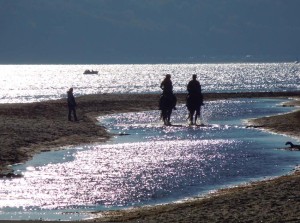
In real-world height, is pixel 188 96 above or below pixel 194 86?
below

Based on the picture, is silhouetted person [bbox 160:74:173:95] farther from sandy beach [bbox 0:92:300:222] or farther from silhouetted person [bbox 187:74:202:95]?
sandy beach [bbox 0:92:300:222]

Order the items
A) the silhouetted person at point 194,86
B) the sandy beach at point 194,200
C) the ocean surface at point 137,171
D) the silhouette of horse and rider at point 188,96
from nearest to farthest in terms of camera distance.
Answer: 1. the sandy beach at point 194,200
2. the ocean surface at point 137,171
3. the silhouetted person at point 194,86
4. the silhouette of horse and rider at point 188,96

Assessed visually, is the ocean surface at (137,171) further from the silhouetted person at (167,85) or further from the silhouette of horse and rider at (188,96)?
the silhouetted person at (167,85)

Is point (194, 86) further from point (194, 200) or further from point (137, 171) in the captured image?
point (194, 200)

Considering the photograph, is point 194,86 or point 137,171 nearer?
point 137,171

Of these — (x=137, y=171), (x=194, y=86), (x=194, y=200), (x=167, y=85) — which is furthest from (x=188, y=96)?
(x=194, y=200)

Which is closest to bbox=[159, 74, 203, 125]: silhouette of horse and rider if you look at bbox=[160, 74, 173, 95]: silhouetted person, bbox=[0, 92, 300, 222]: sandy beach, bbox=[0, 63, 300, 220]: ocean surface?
bbox=[160, 74, 173, 95]: silhouetted person

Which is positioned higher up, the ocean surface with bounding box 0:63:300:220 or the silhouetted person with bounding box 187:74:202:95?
the silhouetted person with bounding box 187:74:202:95

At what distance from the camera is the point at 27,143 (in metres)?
31.5

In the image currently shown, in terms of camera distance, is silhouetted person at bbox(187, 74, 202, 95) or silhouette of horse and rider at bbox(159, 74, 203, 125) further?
silhouette of horse and rider at bbox(159, 74, 203, 125)

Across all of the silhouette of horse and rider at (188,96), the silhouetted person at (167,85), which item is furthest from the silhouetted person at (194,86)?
the silhouetted person at (167,85)

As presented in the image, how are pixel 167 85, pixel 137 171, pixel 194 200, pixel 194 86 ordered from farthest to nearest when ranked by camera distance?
pixel 167 85 < pixel 194 86 < pixel 137 171 < pixel 194 200

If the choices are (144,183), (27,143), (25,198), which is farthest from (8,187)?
(27,143)

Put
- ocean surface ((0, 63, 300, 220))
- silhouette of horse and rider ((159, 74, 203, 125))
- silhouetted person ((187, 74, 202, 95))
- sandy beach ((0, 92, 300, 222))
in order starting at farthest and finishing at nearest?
silhouette of horse and rider ((159, 74, 203, 125)), silhouetted person ((187, 74, 202, 95)), ocean surface ((0, 63, 300, 220)), sandy beach ((0, 92, 300, 222))
